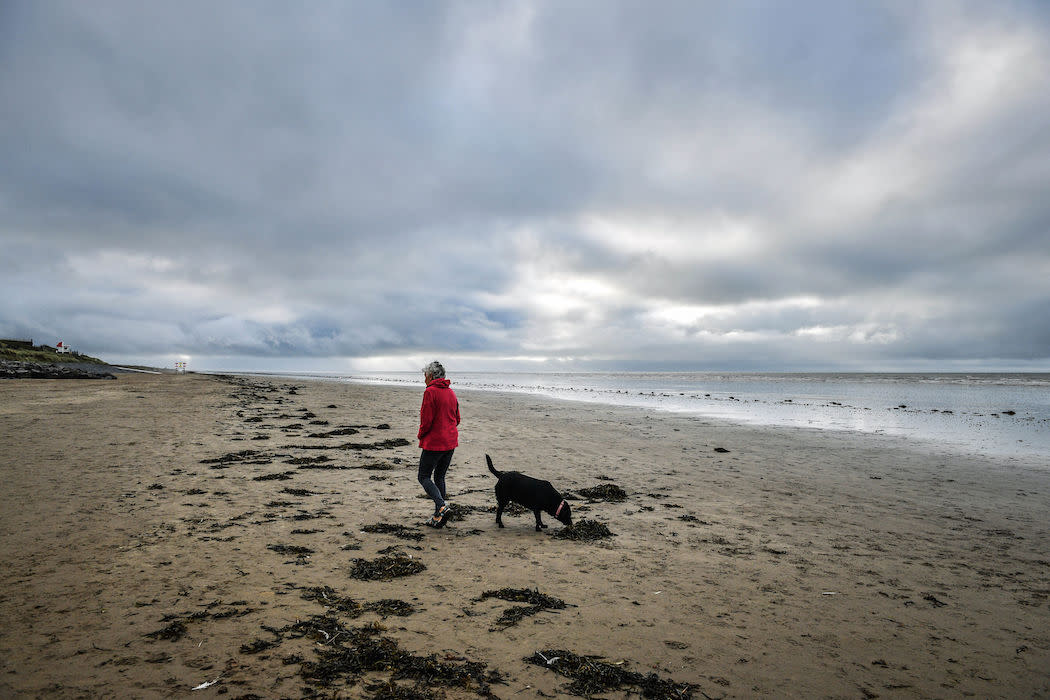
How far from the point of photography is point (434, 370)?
27.8ft

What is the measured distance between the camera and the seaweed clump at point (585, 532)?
307 inches

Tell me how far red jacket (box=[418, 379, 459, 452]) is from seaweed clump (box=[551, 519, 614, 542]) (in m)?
2.30

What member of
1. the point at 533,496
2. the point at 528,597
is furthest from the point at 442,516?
the point at 528,597

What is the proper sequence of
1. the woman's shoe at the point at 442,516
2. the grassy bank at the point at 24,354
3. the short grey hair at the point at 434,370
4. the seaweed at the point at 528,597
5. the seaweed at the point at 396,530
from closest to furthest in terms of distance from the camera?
the seaweed at the point at 528,597 → the seaweed at the point at 396,530 → the woman's shoe at the point at 442,516 → the short grey hair at the point at 434,370 → the grassy bank at the point at 24,354

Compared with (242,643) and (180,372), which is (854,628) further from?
(180,372)

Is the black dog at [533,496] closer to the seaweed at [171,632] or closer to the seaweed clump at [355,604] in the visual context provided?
the seaweed clump at [355,604]

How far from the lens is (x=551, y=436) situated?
1933 cm

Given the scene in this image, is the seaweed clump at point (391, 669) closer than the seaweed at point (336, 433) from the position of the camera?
Yes

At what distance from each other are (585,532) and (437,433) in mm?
2928

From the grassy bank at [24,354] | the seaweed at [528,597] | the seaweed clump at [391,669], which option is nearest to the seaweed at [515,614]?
the seaweed at [528,597]

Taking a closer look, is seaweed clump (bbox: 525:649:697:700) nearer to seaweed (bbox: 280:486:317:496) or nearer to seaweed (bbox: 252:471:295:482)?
seaweed (bbox: 280:486:317:496)

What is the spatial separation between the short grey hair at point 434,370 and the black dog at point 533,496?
5.45 feet

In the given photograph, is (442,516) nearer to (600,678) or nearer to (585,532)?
(585,532)

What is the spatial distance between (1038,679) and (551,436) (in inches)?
604
